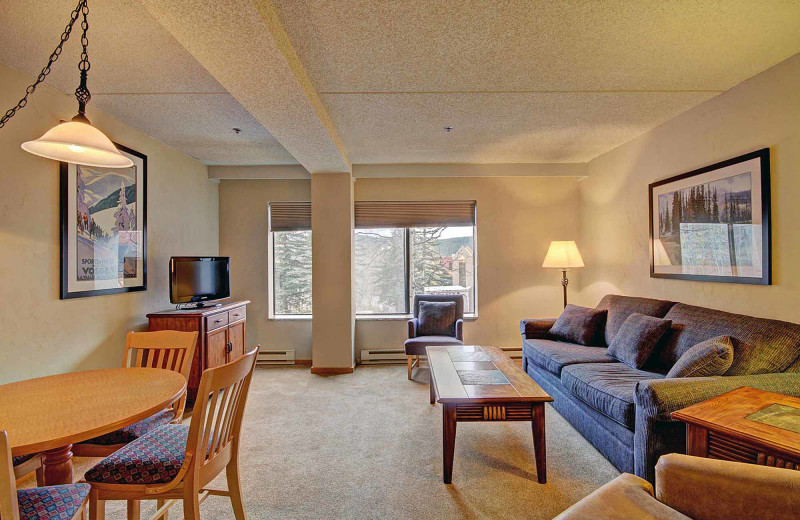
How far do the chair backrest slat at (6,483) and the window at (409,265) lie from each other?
157 inches

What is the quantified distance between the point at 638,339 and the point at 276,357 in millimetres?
4050

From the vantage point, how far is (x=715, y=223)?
9.09 ft

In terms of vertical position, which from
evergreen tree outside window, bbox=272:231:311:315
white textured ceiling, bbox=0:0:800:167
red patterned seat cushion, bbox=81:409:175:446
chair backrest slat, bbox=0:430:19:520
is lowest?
red patterned seat cushion, bbox=81:409:175:446

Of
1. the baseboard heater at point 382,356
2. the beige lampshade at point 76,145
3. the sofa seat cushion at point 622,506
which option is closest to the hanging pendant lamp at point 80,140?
the beige lampshade at point 76,145

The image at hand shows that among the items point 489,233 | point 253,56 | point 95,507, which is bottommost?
point 95,507

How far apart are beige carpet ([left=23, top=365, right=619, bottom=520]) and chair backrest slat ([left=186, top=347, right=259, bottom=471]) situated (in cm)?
64

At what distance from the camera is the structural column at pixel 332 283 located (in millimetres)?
4367

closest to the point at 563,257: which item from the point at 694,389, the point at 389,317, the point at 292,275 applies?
the point at 389,317

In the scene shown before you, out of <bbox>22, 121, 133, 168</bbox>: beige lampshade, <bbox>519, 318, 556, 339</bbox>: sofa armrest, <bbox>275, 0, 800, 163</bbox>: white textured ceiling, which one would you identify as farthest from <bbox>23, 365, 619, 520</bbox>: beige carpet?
<bbox>275, 0, 800, 163</bbox>: white textured ceiling

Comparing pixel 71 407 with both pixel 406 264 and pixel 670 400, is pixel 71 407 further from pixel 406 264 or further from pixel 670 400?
pixel 406 264

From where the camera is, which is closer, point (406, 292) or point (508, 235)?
point (508, 235)

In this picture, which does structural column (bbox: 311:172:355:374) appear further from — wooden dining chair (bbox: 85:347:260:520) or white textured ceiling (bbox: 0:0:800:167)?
wooden dining chair (bbox: 85:347:260:520)

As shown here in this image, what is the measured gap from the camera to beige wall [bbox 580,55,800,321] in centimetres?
227

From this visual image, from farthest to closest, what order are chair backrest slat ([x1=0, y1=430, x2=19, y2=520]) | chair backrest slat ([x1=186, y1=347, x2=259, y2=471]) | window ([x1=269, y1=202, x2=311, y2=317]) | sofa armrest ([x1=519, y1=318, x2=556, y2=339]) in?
window ([x1=269, y1=202, x2=311, y2=317]), sofa armrest ([x1=519, y1=318, x2=556, y2=339]), chair backrest slat ([x1=186, y1=347, x2=259, y2=471]), chair backrest slat ([x1=0, y1=430, x2=19, y2=520])
